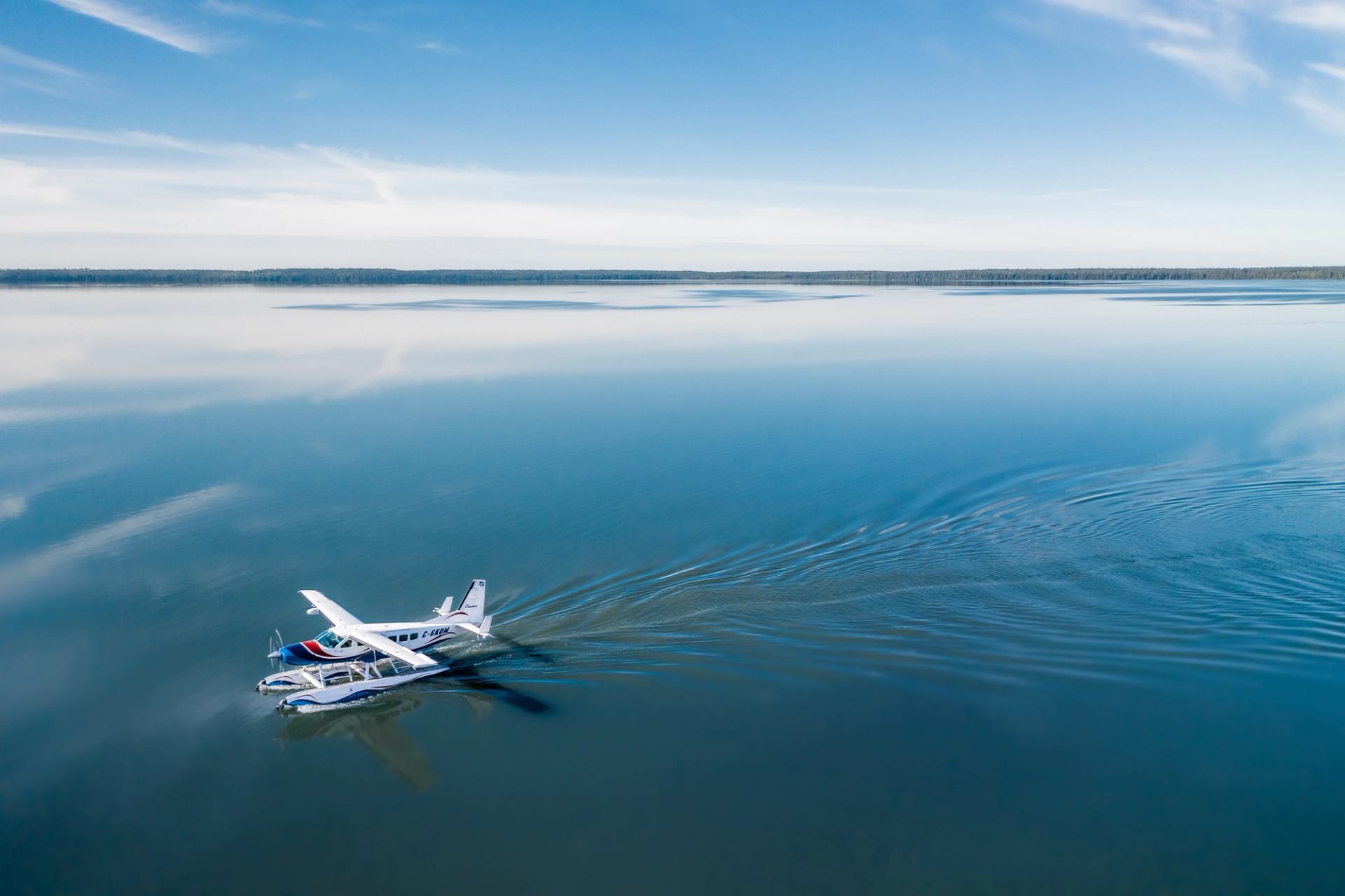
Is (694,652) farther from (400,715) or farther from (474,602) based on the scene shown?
(400,715)

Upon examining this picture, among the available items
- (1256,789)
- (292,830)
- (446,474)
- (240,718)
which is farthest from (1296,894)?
(446,474)

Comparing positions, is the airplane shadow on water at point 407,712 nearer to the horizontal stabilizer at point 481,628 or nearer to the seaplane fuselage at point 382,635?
the horizontal stabilizer at point 481,628

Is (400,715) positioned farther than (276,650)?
No

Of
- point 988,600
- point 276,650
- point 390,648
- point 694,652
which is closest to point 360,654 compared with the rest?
point 390,648

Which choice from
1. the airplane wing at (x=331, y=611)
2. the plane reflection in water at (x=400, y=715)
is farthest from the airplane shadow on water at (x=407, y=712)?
the airplane wing at (x=331, y=611)

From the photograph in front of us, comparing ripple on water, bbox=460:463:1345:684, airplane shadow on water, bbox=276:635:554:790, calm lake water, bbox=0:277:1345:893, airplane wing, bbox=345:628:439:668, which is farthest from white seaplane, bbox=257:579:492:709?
ripple on water, bbox=460:463:1345:684

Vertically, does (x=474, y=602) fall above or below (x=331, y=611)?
above

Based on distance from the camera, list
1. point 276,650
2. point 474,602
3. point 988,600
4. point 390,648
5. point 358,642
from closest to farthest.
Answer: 1. point 390,648
2. point 358,642
3. point 276,650
4. point 474,602
5. point 988,600
